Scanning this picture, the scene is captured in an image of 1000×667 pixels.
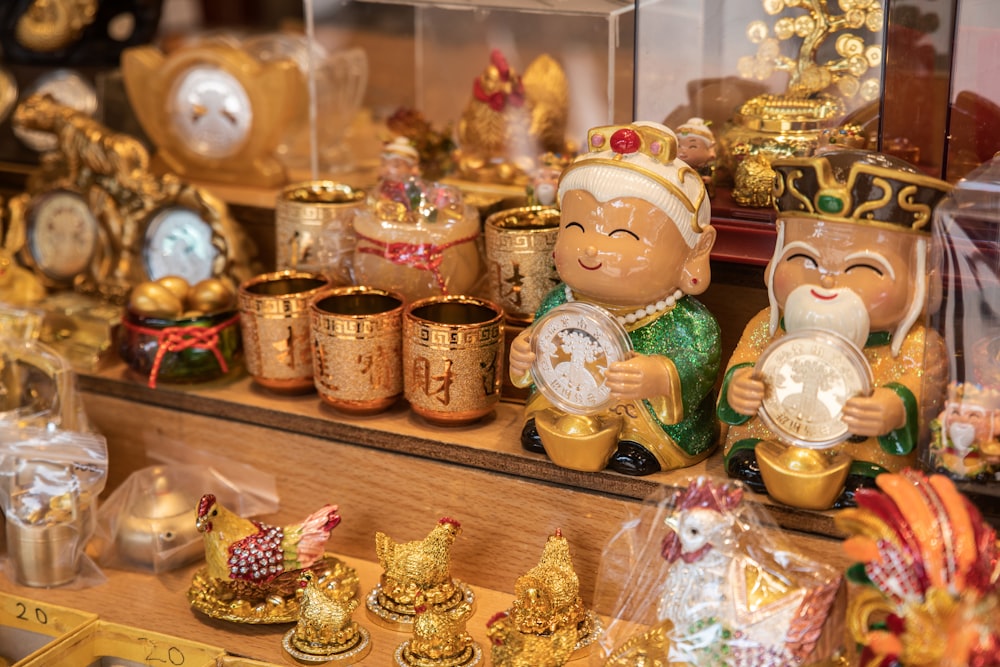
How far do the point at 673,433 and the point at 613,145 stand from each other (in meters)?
0.33

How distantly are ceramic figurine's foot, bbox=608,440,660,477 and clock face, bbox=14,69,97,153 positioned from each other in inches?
49.8

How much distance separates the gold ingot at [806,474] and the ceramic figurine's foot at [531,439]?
0.28 m

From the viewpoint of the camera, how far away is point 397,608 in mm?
1480

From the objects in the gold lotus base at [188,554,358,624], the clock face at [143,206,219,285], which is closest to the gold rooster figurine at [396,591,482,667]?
the gold lotus base at [188,554,358,624]

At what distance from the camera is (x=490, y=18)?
196 cm

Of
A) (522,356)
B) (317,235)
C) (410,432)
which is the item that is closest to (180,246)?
(317,235)

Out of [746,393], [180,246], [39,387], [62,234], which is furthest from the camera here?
A: [62,234]

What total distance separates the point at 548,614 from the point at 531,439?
22 cm

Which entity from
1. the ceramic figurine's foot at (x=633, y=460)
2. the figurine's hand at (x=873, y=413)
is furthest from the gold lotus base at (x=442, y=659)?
the figurine's hand at (x=873, y=413)

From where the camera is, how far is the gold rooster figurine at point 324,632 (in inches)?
55.2

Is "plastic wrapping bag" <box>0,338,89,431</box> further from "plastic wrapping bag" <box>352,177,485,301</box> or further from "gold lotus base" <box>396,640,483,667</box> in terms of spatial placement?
"gold lotus base" <box>396,640,483,667</box>

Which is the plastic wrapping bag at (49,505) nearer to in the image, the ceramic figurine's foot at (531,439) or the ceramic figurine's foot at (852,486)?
the ceramic figurine's foot at (531,439)

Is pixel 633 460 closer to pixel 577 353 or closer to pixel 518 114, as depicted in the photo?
pixel 577 353

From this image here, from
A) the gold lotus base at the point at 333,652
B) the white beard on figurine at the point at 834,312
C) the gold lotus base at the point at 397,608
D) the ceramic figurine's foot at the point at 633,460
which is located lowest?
the gold lotus base at the point at 333,652
